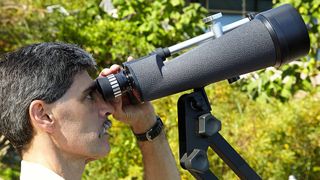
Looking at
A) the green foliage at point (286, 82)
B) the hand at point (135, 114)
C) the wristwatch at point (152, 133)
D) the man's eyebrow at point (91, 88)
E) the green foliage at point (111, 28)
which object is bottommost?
the green foliage at point (286, 82)

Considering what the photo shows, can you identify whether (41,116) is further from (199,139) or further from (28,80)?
(199,139)

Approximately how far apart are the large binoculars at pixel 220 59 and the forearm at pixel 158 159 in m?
0.43

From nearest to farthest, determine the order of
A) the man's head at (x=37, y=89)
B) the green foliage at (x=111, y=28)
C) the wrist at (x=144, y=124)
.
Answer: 1. the man's head at (x=37, y=89)
2. the wrist at (x=144, y=124)
3. the green foliage at (x=111, y=28)

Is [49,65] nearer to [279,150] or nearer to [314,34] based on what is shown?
[279,150]

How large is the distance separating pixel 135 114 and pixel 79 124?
38 cm

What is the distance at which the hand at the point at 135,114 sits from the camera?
2.78m

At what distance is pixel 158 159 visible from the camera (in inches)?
117

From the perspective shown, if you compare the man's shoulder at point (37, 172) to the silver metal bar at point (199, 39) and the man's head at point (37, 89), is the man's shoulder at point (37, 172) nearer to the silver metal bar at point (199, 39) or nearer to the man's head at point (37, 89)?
the man's head at point (37, 89)

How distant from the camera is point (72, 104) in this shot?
2.50 m

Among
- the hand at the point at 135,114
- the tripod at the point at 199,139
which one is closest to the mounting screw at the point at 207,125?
the tripod at the point at 199,139

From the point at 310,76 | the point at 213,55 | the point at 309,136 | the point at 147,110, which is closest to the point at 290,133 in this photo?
the point at 309,136

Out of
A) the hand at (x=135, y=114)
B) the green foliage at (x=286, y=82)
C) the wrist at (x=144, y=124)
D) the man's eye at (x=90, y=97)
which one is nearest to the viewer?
the man's eye at (x=90, y=97)

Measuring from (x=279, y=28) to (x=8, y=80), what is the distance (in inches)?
35.4

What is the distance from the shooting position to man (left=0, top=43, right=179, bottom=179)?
2.46 m
